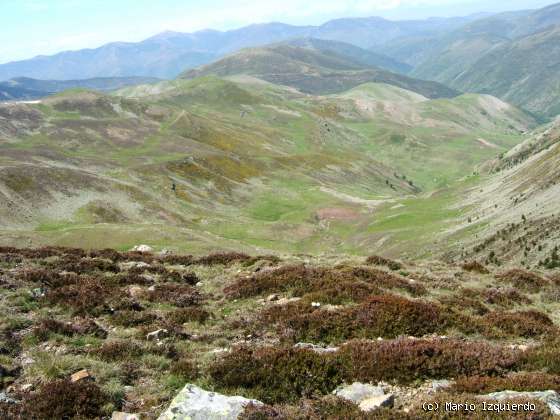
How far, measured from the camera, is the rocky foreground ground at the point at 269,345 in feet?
31.7

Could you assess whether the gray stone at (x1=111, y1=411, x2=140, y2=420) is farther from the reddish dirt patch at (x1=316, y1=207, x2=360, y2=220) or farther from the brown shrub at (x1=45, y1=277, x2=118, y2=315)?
the reddish dirt patch at (x1=316, y1=207, x2=360, y2=220)

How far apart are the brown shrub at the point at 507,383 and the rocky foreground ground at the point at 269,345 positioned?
0.03 meters

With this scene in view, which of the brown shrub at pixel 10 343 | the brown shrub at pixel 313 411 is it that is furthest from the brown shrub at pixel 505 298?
the brown shrub at pixel 10 343

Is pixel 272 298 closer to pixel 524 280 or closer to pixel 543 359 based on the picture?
pixel 543 359

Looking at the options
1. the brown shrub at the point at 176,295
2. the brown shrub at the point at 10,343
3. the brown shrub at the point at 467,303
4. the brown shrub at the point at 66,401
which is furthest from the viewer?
the brown shrub at the point at 176,295

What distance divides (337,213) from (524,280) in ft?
238

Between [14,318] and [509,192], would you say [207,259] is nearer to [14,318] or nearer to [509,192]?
[14,318]

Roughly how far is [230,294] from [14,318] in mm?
8166

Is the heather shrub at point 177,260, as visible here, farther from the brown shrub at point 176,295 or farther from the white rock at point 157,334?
the white rock at point 157,334

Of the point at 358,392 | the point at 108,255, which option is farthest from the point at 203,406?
the point at 108,255

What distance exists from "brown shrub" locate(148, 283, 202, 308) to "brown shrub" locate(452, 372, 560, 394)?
1178 centimetres

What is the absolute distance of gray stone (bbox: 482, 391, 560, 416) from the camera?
8.71 meters

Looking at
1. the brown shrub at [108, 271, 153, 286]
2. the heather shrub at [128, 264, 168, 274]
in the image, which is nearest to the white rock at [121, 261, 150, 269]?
the heather shrub at [128, 264, 168, 274]

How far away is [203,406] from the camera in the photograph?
9.18m
